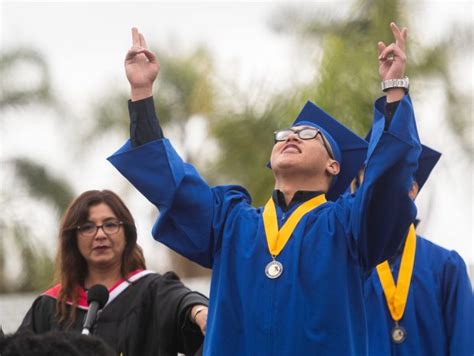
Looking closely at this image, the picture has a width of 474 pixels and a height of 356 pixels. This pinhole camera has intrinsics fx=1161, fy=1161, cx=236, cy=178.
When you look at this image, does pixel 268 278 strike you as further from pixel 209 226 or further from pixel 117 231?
pixel 117 231

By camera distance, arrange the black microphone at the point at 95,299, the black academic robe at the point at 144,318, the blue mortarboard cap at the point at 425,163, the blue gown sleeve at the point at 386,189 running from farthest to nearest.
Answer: the blue mortarboard cap at the point at 425,163
the black academic robe at the point at 144,318
the black microphone at the point at 95,299
the blue gown sleeve at the point at 386,189

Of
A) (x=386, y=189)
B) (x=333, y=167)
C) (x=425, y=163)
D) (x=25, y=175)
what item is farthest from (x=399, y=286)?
(x=25, y=175)

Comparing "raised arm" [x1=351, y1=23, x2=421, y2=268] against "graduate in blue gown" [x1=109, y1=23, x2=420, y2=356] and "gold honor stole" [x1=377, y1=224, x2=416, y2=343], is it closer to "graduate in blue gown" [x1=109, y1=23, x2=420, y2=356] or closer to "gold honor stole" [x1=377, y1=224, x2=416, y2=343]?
"graduate in blue gown" [x1=109, y1=23, x2=420, y2=356]

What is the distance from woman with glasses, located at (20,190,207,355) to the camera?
261 inches

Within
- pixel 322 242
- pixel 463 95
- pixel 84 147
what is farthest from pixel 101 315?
pixel 84 147

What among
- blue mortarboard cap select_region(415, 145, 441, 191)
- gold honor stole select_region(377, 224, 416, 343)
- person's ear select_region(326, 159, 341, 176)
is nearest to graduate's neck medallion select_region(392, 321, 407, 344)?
gold honor stole select_region(377, 224, 416, 343)

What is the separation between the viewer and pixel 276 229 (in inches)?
208

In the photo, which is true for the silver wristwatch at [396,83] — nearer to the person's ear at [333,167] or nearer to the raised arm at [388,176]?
the raised arm at [388,176]

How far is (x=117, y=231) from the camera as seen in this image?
22.9 feet

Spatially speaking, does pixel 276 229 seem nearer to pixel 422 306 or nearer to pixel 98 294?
pixel 98 294

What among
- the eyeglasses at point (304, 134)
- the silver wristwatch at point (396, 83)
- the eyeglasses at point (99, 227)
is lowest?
the eyeglasses at point (99, 227)

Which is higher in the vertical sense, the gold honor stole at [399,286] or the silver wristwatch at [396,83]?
the silver wristwatch at [396,83]

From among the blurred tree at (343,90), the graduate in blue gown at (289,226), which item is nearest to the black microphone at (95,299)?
the graduate in blue gown at (289,226)

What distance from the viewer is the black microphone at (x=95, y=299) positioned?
6.37 metres
